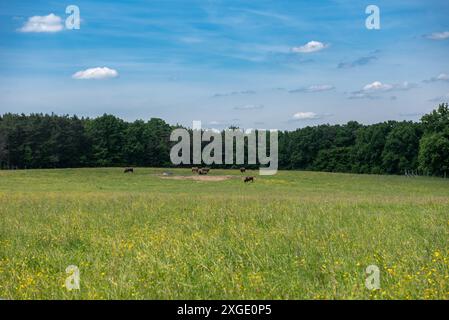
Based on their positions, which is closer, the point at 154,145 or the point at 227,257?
the point at 227,257

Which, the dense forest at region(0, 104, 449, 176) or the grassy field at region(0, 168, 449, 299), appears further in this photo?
the dense forest at region(0, 104, 449, 176)

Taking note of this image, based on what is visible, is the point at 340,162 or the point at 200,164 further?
the point at 340,162

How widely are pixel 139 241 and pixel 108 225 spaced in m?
3.42

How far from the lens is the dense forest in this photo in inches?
3381

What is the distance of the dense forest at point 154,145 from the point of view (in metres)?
85.9

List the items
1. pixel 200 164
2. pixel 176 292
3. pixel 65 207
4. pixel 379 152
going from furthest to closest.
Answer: pixel 379 152, pixel 200 164, pixel 65 207, pixel 176 292

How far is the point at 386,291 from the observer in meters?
6.98

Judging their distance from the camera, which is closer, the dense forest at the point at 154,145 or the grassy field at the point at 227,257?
the grassy field at the point at 227,257

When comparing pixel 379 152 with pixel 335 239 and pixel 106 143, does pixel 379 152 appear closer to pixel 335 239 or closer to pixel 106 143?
pixel 106 143

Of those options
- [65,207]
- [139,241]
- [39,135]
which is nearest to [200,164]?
[39,135]

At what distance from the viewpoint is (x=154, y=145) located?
109062mm

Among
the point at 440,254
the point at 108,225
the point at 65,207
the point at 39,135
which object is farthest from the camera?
the point at 39,135

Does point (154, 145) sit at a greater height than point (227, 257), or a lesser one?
greater
